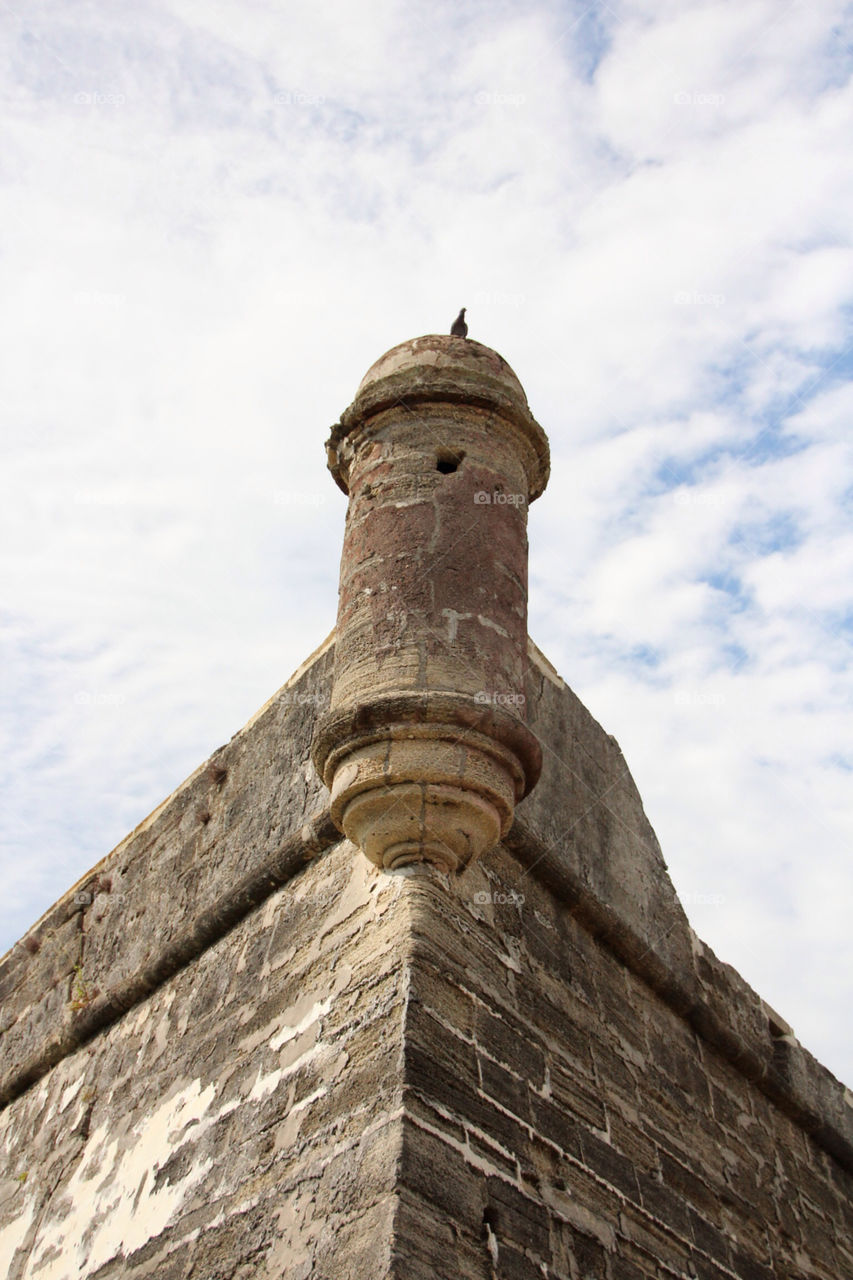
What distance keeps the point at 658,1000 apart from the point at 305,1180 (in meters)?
2.11

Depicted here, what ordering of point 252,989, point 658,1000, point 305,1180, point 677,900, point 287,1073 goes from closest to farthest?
1. point 305,1180
2. point 287,1073
3. point 252,989
4. point 658,1000
5. point 677,900

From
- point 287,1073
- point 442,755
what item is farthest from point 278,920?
point 442,755

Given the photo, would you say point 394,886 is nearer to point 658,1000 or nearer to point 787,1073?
point 658,1000

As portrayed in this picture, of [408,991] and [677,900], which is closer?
[408,991]

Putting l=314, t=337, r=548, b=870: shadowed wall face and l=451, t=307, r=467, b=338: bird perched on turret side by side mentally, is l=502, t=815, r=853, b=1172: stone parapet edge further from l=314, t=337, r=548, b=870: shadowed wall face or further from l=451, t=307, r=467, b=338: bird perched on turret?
l=451, t=307, r=467, b=338: bird perched on turret

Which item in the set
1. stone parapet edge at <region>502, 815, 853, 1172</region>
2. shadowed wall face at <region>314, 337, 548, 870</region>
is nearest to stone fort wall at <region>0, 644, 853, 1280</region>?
stone parapet edge at <region>502, 815, 853, 1172</region>

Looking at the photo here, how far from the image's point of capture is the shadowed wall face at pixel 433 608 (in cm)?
354

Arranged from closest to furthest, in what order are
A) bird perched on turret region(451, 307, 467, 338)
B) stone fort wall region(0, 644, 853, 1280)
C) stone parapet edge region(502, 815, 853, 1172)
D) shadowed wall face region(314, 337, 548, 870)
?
stone fort wall region(0, 644, 853, 1280), shadowed wall face region(314, 337, 548, 870), stone parapet edge region(502, 815, 853, 1172), bird perched on turret region(451, 307, 467, 338)

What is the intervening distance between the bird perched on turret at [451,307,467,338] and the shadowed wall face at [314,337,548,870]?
97 mm

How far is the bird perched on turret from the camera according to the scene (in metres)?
4.82

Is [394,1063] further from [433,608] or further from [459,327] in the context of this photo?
[459,327]

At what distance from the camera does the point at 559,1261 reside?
309 centimetres

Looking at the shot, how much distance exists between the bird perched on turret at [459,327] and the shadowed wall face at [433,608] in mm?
97

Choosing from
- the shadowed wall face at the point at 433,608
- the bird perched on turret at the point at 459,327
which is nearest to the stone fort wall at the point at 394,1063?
the shadowed wall face at the point at 433,608
